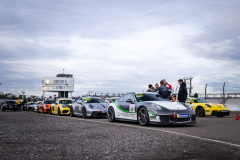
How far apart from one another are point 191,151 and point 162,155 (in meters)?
0.63

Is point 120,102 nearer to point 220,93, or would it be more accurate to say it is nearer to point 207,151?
point 207,151

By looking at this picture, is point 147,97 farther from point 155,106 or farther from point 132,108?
point 155,106

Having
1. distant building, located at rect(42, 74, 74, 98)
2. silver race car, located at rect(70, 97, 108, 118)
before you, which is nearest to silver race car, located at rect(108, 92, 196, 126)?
silver race car, located at rect(70, 97, 108, 118)

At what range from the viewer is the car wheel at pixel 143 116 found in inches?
339

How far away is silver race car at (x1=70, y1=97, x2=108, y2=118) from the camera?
13.2 metres

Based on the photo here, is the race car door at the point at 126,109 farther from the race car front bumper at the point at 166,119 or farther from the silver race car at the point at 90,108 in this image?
the silver race car at the point at 90,108

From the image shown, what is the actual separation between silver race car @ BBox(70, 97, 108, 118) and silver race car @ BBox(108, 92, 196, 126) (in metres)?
2.93

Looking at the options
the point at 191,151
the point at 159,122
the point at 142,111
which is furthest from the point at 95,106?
the point at 191,151

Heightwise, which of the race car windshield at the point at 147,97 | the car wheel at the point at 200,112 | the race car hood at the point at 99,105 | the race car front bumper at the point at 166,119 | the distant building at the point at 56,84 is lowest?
the car wheel at the point at 200,112

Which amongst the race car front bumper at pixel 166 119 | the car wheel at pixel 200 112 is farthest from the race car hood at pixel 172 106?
the car wheel at pixel 200 112

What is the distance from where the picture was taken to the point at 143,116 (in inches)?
348

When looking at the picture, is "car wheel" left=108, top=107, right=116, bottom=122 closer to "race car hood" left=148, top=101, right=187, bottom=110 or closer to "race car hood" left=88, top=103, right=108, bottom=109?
"race car hood" left=88, top=103, right=108, bottom=109

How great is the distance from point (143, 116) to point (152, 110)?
1.83ft

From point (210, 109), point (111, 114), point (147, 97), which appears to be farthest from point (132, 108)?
point (210, 109)
